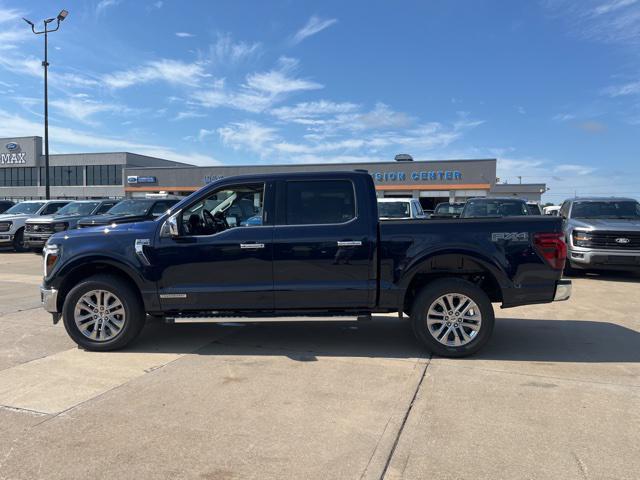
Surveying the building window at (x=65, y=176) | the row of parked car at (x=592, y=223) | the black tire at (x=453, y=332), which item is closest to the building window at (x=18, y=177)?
the building window at (x=65, y=176)

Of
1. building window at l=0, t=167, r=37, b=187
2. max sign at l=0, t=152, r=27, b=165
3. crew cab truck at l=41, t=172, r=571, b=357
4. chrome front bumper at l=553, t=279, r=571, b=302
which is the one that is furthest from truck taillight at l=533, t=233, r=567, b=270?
max sign at l=0, t=152, r=27, b=165

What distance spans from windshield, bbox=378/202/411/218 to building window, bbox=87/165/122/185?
197ft

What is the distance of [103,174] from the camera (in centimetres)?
6638

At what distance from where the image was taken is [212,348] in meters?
5.61

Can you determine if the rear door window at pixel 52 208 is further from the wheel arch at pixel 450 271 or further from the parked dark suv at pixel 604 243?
the parked dark suv at pixel 604 243

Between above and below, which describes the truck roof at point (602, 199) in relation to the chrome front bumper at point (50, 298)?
above

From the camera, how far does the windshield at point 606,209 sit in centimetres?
1148

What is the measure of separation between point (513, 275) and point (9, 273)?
11.6 metres

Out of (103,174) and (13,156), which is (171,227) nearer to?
(103,174)

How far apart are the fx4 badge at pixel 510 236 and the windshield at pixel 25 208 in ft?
58.0

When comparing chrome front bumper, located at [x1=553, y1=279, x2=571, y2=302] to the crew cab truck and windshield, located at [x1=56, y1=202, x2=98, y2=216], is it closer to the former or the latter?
the crew cab truck

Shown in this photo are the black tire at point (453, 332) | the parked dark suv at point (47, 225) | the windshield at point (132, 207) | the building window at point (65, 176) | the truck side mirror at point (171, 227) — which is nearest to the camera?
the black tire at point (453, 332)

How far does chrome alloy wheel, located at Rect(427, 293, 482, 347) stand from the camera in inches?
205

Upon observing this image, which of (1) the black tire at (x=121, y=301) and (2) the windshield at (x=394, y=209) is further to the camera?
(2) the windshield at (x=394, y=209)
